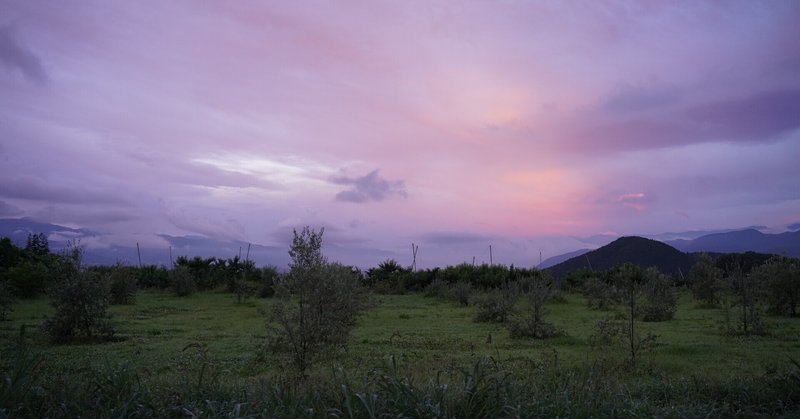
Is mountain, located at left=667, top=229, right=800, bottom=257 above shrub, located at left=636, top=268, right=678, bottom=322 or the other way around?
above

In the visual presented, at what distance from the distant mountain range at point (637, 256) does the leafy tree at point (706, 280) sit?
14.0 m

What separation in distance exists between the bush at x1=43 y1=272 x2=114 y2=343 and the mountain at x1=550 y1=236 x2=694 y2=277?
2990 centimetres

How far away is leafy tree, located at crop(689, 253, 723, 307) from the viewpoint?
2272 centimetres

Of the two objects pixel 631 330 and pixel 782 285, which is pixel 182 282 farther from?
pixel 782 285

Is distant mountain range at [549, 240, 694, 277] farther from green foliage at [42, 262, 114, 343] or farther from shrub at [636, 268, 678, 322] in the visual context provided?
green foliage at [42, 262, 114, 343]

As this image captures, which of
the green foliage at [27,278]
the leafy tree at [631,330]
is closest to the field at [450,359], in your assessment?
the leafy tree at [631,330]

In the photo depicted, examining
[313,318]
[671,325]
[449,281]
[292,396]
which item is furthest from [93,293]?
[449,281]

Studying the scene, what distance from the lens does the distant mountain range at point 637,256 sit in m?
39.9

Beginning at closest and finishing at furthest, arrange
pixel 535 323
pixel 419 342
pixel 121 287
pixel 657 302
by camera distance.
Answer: pixel 419 342
pixel 535 323
pixel 657 302
pixel 121 287

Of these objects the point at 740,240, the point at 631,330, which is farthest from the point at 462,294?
the point at 740,240

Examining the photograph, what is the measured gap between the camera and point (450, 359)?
1085cm

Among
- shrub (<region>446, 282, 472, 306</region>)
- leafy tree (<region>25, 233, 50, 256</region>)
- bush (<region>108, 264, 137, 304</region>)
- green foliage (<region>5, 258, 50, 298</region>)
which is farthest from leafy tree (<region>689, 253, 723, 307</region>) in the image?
leafy tree (<region>25, 233, 50, 256</region>)

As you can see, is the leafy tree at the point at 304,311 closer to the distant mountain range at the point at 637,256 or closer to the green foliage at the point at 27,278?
the green foliage at the point at 27,278

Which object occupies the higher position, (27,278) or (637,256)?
(637,256)
